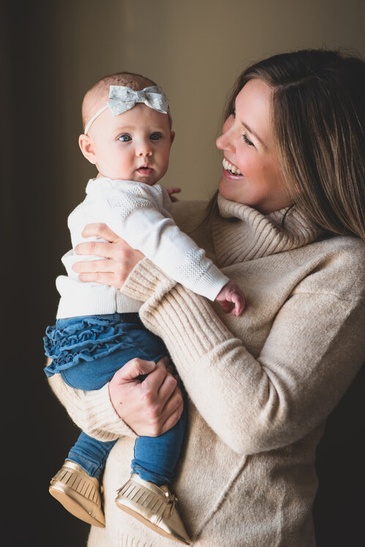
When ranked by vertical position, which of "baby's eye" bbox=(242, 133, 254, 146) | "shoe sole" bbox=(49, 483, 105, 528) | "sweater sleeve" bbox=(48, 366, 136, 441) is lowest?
"shoe sole" bbox=(49, 483, 105, 528)

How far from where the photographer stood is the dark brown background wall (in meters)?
2.36

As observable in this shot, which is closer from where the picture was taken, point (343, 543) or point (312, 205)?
point (312, 205)

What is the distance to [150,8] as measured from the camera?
7.84 feet

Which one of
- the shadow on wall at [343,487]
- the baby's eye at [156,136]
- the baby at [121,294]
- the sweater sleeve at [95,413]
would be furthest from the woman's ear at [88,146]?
the shadow on wall at [343,487]

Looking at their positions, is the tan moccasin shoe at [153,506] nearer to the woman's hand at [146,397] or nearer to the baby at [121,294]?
the baby at [121,294]

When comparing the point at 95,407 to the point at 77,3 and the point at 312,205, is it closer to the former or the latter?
the point at 312,205

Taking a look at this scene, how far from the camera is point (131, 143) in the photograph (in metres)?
1.61

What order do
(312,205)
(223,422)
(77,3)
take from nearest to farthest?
(223,422), (312,205), (77,3)

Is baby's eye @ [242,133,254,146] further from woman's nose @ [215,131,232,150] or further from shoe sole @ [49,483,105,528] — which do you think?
shoe sole @ [49,483,105,528]

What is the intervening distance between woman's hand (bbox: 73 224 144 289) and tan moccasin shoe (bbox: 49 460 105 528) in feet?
1.59

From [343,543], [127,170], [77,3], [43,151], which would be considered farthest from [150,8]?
[343,543]

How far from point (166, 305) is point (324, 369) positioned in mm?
375

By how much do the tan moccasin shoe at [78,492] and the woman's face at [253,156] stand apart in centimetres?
81

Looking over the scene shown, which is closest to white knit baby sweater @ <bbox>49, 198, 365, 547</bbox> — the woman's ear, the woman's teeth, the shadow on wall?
the woman's teeth
